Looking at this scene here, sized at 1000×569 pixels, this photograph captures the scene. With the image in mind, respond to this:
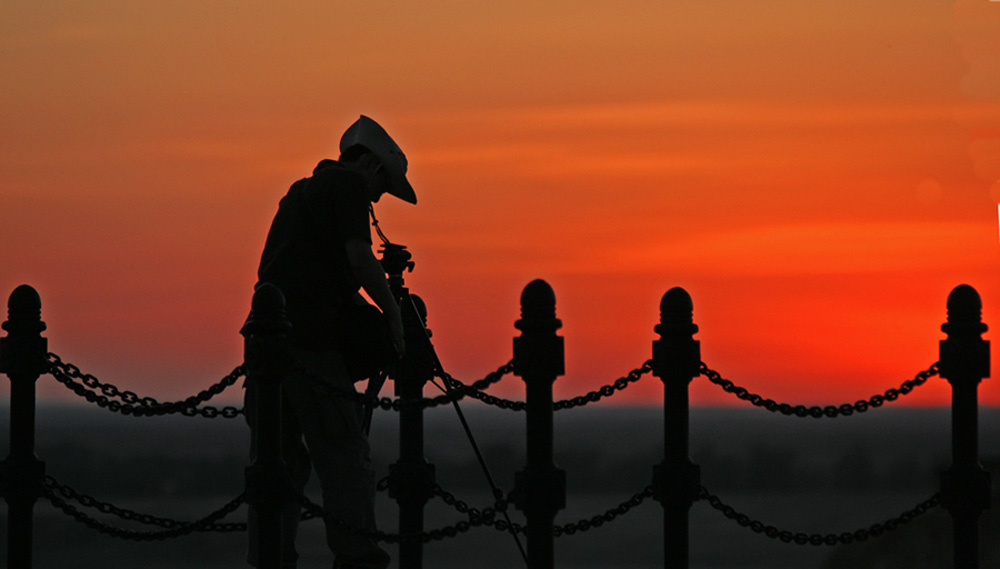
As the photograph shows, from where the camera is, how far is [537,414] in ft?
28.7

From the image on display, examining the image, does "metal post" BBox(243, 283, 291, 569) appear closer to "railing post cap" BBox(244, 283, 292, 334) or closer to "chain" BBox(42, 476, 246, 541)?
"railing post cap" BBox(244, 283, 292, 334)

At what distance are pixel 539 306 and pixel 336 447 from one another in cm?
141

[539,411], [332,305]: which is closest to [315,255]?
[332,305]

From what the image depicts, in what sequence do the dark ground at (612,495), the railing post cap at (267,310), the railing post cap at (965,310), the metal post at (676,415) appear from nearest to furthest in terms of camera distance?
the railing post cap at (267,310)
the metal post at (676,415)
the railing post cap at (965,310)
the dark ground at (612,495)

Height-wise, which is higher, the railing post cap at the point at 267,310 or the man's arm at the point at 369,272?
the man's arm at the point at 369,272

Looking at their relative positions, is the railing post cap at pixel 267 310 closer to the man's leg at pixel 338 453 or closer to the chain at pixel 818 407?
the man's leg at pixel 338 453

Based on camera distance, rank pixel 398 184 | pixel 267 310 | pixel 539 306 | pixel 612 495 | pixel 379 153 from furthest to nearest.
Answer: pixel 612 495 → pixel 398 184 → pixel 379 153 → pixel 539 306 → pixel 267 310

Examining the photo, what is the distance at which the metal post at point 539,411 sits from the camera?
867 cm

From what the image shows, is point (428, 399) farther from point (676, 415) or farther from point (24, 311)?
point (24, 311)

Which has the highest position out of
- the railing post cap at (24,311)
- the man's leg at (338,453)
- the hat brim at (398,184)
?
the hat brim at (398,184)

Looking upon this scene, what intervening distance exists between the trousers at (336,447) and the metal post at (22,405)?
5.81 ft

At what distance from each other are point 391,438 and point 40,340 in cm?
11210

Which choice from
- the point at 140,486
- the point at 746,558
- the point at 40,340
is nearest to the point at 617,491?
the point at 140,486

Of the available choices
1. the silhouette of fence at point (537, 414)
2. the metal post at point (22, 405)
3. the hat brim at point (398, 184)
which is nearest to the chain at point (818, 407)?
the silhouette of fence at point (537, 414)
